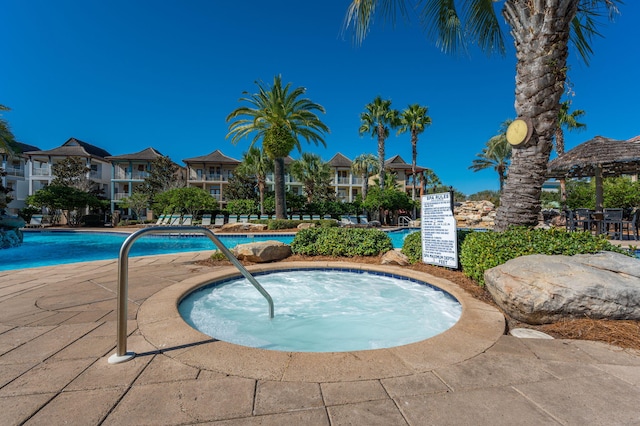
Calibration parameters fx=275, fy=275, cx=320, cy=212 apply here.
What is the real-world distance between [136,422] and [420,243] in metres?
5.75

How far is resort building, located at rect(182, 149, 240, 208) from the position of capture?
35.2 meters

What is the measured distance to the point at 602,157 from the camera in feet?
32.6

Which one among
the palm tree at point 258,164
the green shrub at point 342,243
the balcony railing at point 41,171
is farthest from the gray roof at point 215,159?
the green shrub at point 342,243

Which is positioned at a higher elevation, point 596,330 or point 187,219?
point 187,219

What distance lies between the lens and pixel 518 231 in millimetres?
4598

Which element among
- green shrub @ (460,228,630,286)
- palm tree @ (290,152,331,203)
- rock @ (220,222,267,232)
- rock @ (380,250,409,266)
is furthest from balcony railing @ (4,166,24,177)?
green shrub @ (460,228,630,286)

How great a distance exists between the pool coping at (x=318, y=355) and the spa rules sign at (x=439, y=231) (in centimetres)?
213

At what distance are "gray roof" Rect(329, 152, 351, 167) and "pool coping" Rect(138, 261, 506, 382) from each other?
3710 cm

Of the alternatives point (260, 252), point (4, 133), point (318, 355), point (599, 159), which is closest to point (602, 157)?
point (599, 159)

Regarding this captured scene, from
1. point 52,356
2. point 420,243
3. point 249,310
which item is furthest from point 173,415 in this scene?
point 420,243

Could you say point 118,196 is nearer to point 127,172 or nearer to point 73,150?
point 127,172

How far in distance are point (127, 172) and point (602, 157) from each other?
140ft

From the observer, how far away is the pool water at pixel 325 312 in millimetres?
3480

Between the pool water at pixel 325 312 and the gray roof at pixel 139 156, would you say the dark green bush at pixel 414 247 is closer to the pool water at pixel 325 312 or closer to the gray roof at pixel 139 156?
the pool water at pixel 325 312
